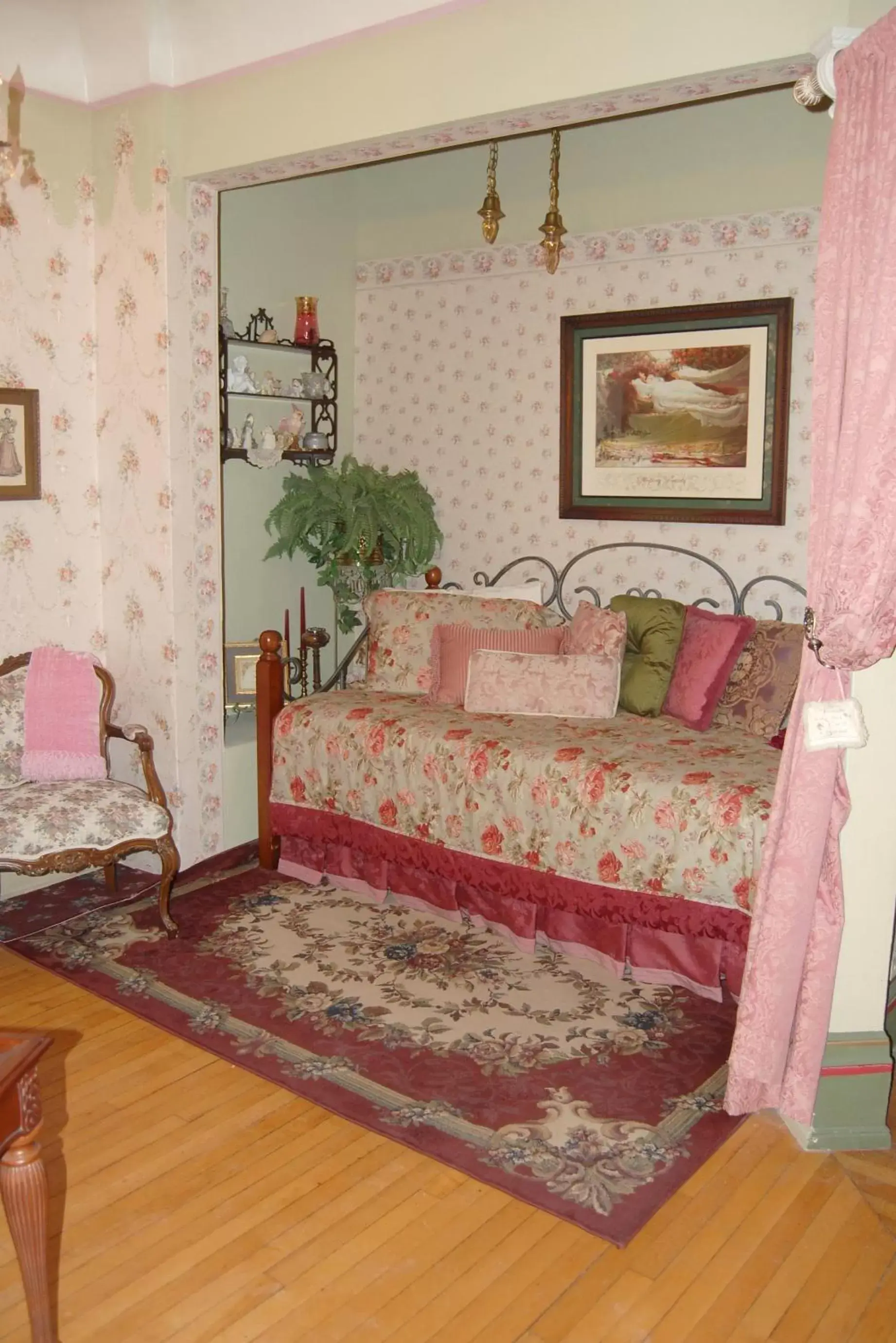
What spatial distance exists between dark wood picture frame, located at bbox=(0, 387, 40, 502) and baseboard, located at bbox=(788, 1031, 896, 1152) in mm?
3279

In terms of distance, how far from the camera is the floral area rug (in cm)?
276

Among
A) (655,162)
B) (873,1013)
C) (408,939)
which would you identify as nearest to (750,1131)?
(873,1013)

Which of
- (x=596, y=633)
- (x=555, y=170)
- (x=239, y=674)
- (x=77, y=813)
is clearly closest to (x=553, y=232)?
(x=555, y=170)

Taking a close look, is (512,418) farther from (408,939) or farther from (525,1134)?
(525,1134)

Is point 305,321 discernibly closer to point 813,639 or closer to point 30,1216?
point 813,639

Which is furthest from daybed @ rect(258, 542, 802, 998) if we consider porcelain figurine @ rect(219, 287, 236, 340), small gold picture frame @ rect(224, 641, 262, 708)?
porcelain figurine @ rect(219, 287, 236, 340)

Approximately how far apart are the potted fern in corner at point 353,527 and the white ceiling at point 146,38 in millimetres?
1727

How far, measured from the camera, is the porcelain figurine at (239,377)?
4.84 m

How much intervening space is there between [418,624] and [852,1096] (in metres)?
2.56

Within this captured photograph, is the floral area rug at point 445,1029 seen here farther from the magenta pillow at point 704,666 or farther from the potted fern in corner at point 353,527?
the potted fern in corner at point 353,527

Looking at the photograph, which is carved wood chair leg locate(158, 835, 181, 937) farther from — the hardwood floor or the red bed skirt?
the hardwood floor

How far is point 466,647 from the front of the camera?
4.51 metres

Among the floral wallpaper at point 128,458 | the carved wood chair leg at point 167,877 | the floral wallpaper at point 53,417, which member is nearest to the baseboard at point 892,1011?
the carved wood chair leg at point 167,877

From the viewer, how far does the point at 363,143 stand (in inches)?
141
